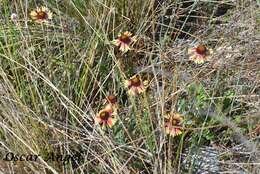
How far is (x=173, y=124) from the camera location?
1.30 meters

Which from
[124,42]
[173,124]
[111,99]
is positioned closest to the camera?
[173,124]

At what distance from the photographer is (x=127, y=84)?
4.57ft

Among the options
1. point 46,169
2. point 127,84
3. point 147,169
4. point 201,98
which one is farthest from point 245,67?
point 46,169

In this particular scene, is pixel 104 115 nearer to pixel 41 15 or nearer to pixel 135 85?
pixel 135 85

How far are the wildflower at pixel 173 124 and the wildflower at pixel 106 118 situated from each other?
0.42ft

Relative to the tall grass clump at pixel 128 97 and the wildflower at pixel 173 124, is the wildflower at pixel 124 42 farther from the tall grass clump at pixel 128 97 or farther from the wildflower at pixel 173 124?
the wildflower at pixel 173 124

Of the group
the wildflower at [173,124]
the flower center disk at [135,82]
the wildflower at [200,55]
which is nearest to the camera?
the wildflower at [173,124]

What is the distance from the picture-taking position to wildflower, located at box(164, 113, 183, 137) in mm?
1279

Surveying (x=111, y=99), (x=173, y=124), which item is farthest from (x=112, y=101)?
(x=173, y=124)

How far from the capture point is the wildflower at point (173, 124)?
128 centimetres

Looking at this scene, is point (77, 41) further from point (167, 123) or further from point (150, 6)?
point (167, 123)

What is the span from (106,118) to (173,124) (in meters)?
0.16

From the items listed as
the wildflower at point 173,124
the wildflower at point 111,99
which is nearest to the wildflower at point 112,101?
the wildflower at point 111,99

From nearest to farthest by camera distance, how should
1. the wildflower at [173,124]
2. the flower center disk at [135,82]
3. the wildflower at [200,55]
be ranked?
the wildflower at [173,124]
the flower center disk at [135,82]
the wildflower at [200,55]
